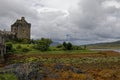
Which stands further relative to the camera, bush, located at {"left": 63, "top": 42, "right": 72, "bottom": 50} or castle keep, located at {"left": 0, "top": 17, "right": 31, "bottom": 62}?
castle keep, located at {"left": 0, "top": 17, "right": 31, "bottom": 62}

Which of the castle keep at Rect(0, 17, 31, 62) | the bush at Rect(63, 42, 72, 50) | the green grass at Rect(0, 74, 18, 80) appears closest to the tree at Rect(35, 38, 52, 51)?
the bush at Rect(63, 42, 72, 50)

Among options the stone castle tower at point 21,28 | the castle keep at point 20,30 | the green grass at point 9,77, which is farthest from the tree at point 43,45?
the green grass at point 9,77

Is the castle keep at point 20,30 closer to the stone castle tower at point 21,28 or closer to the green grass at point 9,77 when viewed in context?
the stone castle tower at point 21,28

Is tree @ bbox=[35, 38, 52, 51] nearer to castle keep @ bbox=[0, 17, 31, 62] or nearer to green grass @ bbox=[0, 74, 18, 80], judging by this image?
castle keep @ bbox=[0, 17, 31, 62]

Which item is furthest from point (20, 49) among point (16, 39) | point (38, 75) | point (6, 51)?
point (38, 75)

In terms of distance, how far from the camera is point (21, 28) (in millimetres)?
118000

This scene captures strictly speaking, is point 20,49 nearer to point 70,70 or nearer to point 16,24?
point 16,24

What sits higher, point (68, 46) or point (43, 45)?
point (43, 45)

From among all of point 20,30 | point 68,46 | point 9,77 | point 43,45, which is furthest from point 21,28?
point 9,77

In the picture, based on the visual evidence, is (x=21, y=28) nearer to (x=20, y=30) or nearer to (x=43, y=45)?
(x=20, y=30)

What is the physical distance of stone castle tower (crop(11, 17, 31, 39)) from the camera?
117 metres

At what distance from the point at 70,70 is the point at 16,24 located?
3016 inches

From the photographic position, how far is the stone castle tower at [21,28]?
117m

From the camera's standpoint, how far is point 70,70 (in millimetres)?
45781
